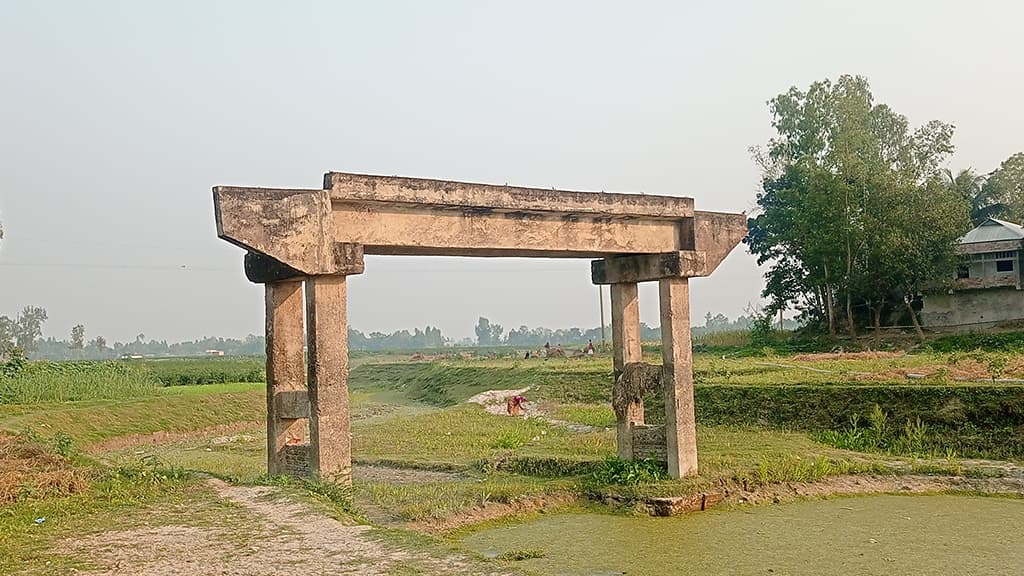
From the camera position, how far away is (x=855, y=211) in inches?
1185

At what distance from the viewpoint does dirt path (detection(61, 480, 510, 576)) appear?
222 inches

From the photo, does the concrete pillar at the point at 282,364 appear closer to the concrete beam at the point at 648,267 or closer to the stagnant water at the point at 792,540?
the stagnant water at the point at 792,540

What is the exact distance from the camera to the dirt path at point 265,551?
5635 millimetres

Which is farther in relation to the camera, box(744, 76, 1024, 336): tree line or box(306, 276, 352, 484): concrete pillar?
box(744, 76, 1024, 336): tree line

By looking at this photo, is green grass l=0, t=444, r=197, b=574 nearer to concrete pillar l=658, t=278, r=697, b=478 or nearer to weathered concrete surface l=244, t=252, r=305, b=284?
weathered concrete surface l=244, t=252, r=305, b=284

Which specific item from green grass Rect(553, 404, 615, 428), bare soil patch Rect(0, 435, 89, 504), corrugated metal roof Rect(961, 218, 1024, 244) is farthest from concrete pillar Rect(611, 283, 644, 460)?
corrugated metal roof Rect(961, 218, 1024, 244)

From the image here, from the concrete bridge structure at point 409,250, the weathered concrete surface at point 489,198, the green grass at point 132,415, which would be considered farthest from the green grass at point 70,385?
the weathered concrete surface at point 489,198

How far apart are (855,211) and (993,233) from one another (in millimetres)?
6805

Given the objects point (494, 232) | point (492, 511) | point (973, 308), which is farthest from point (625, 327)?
point (973, 308)

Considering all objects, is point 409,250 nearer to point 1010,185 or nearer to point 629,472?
point 629,472

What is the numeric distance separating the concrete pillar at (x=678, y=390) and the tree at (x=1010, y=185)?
34.1m

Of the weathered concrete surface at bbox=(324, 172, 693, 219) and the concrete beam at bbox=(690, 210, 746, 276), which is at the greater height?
the weathered concrete surface at bbox=(324, 172, 693, 219)

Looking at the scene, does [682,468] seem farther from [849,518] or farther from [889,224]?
[889,224]

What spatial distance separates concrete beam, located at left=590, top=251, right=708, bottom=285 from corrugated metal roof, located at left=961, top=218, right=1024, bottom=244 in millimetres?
25970
